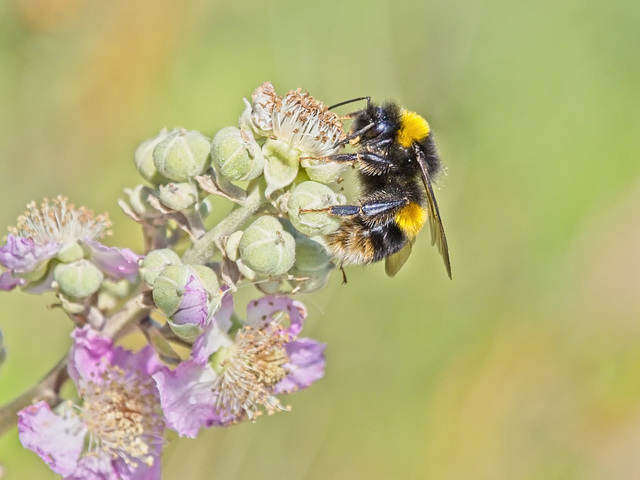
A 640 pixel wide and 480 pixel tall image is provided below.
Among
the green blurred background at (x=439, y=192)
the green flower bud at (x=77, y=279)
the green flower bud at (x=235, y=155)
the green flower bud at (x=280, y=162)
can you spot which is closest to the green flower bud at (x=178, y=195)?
the green flower bud at (x=235, y=155)

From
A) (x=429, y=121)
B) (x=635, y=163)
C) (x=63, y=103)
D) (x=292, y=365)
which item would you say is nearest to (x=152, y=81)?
(x=63, y=103)

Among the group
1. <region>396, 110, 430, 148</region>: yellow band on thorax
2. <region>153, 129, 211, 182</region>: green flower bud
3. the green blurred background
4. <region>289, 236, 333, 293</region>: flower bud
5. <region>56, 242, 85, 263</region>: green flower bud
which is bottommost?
the green blurred background

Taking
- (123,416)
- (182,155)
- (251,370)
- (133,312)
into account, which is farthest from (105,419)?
(182,155)

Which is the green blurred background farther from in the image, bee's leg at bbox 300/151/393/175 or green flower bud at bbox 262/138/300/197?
green flower bud at bbox 262/138/300/197

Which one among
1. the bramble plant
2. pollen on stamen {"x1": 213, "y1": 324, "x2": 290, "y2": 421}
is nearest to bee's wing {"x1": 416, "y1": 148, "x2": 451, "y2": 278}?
the bramble plant

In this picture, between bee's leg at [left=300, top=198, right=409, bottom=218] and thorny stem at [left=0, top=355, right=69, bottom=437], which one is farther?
thorny stem at [left=0, top=355, right=69, bottom=437]

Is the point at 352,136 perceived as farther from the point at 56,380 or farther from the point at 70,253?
the point at 56,380
